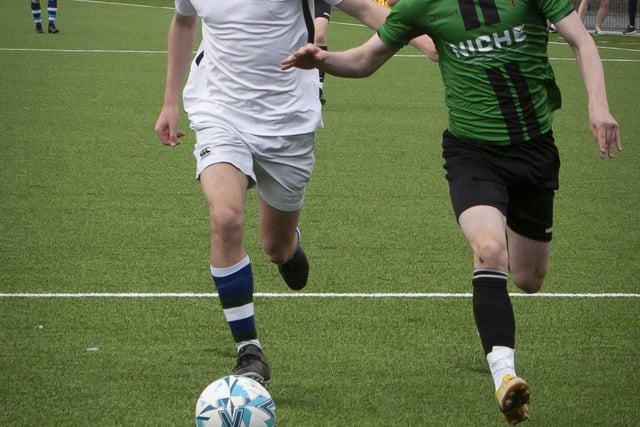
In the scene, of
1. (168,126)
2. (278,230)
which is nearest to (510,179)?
(278,230)

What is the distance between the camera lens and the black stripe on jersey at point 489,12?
17.2 ft

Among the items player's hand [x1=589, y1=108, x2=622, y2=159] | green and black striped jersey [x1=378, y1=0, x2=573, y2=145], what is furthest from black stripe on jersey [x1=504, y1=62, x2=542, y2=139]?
player's hand [x1=589, y1=108, x2=622, y2=159]

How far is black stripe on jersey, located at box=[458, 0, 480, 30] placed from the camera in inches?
207

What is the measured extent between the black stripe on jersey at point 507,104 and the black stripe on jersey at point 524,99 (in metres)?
0.04

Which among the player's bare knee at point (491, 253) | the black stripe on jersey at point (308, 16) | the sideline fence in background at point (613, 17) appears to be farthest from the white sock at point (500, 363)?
the sideline fence in background at point (613, 17)

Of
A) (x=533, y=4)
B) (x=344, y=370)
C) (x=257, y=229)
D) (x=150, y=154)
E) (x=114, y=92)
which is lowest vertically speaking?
(x=114, y=92)

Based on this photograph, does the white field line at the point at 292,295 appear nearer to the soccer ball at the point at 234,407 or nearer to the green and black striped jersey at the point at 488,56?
the green and black striped jersey at the point at 488,56

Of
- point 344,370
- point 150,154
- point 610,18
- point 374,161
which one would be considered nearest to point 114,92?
point 150,154

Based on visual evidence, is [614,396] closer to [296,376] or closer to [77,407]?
[296,376]

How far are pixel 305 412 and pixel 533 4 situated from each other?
2.03m

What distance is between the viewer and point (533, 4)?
5.24 metres

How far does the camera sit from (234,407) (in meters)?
4.56

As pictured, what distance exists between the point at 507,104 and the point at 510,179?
1.09 ft

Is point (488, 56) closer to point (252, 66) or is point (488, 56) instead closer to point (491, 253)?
point (491, 253)
